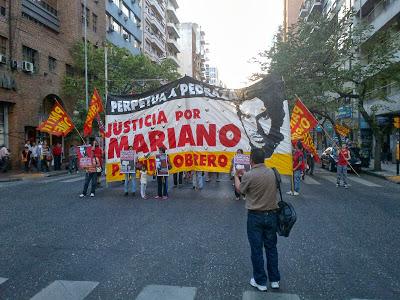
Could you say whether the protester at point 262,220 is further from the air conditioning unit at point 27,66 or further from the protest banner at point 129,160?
the air conditioning unit at point 27,66

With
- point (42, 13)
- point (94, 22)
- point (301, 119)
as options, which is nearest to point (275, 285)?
point (301, 119)

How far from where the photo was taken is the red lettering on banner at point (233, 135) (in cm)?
1262

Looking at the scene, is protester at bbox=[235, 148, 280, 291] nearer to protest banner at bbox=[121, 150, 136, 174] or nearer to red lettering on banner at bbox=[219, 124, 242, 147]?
red lettering on banner at bbox=[219, 124, 242, 147]

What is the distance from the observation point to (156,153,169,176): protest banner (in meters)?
12.6

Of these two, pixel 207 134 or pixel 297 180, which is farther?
pixel 297 180

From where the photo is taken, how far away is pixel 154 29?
6206cm

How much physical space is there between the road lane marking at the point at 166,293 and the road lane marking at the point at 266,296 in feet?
1.92

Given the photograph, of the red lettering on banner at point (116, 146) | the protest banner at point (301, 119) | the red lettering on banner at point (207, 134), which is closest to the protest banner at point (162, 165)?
the red lettering on banner at point (207, 134)

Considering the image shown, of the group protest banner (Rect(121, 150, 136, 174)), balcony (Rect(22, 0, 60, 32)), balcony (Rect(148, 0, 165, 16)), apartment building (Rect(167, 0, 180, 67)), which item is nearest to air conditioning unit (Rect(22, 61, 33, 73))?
balcony (Rect(22, 0, 60, 32))

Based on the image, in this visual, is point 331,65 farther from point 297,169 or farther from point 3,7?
point 3,7

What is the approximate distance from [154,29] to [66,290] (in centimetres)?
6030

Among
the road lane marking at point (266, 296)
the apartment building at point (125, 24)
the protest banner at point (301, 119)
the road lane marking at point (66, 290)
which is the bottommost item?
the road lane marking at point (266, 296)

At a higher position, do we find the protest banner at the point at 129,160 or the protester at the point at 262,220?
the protest banner at the point at 129,160

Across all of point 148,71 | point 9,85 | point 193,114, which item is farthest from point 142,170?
point 148,71
